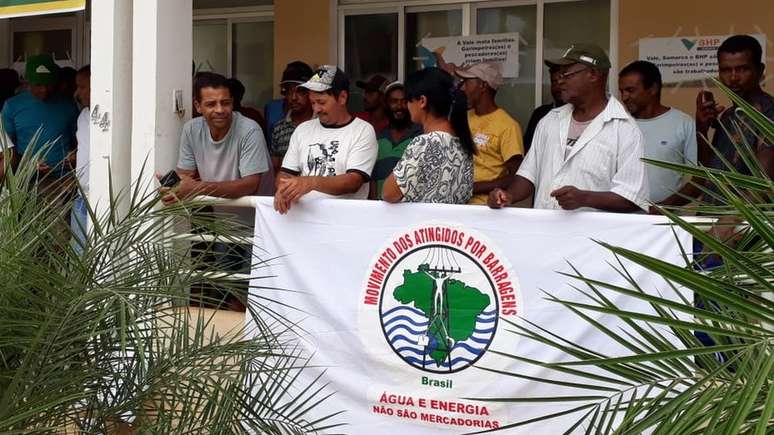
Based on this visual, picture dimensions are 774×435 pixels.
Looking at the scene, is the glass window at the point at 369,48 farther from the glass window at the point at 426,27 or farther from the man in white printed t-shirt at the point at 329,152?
the man in white printed t-shirt at the point at 329,152

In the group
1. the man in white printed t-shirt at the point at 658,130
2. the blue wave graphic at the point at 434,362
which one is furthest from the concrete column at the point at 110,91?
the man in white printed t-shirt at the point at 658,130

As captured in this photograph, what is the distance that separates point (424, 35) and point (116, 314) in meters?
5.68

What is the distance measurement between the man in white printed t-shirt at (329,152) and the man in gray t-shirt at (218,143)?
196mm

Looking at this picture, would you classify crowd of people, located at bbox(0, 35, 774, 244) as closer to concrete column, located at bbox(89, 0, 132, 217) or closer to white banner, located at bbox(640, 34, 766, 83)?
concrete column, located at bbox(89, 0, 132, 217)

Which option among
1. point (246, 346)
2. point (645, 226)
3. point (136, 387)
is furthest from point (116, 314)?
point (645, 226)

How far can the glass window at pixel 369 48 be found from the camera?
8586 millimetres

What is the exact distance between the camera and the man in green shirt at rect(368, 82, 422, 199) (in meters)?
6.60

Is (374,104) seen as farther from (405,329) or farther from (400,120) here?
(405,329)

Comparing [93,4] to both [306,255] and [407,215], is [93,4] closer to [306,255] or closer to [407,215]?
[306,255]

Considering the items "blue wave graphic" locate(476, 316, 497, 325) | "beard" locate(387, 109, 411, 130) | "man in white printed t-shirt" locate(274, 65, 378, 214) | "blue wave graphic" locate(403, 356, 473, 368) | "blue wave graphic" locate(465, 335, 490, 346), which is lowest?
"blue wave graphic" locate(403, 356, 473, 368)

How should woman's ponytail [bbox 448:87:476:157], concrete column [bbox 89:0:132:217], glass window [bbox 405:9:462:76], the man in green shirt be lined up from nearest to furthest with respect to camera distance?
1. woman's ponytail [bbox 448:87:476:157]
2. concrete column [bbox 89:0:132:217]
3. the man in green shirt
4. glass window [bbox 405:9:462:76]

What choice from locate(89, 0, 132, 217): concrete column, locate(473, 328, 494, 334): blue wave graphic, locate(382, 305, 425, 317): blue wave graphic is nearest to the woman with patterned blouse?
locate(382, 305, 425, 317): blue wave graphic

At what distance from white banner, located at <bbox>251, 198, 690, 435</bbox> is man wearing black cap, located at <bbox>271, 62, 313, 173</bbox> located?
6.32 feet

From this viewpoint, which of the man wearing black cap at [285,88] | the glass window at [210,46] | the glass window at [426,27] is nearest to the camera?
the man wearing black cap at [285,88]
